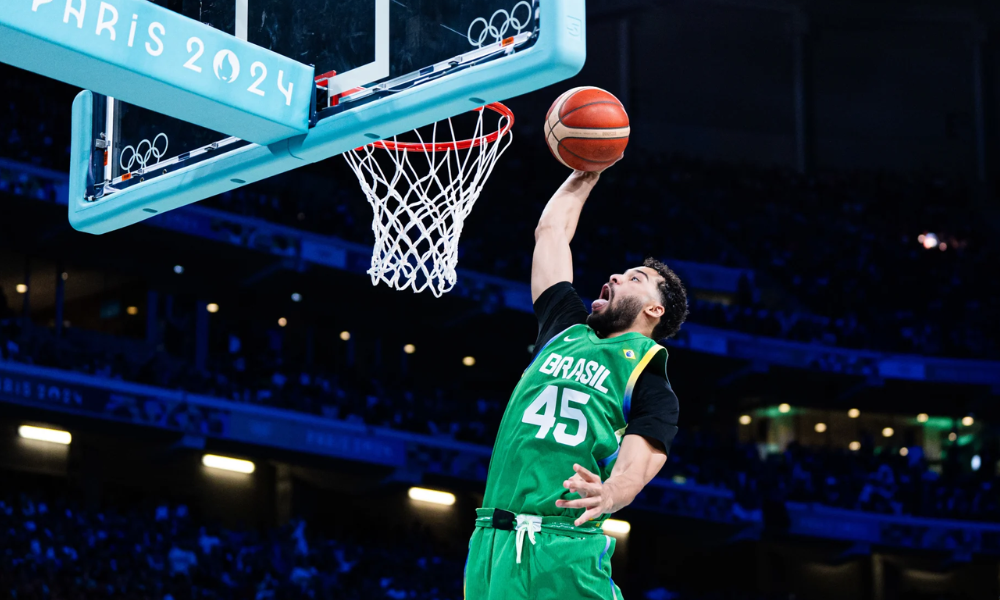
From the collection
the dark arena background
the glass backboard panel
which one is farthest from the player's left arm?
the dark arena background

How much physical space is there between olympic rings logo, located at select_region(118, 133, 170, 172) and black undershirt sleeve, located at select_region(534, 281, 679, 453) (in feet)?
5.17

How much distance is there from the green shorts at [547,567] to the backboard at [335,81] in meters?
1.30

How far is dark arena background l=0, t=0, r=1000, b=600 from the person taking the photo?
1594 centimetres

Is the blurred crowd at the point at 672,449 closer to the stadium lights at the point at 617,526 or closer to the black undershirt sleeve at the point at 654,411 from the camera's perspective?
the stadium lights at the point at 617,526

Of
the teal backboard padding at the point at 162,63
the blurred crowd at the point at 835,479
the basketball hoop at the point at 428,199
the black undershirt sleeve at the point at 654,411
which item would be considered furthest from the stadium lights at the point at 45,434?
Answer: the black undershirt sleeve at the point at 654,411

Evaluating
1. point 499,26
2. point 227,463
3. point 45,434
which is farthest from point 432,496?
point 499,26

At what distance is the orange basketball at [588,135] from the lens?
434 centimetres

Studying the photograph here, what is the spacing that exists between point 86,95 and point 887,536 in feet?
63.3

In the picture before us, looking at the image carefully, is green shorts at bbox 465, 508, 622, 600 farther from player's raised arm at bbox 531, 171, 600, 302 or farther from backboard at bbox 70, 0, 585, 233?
backboard at bbox 70, 0, 585, 233

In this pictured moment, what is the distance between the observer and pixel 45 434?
17.3 m

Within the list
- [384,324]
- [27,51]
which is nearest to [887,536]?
[384,324]

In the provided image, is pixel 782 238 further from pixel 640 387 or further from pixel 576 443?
pixel 576 443

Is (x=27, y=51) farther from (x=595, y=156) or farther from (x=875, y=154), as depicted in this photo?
(x=875, y=154)

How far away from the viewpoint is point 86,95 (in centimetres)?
492
